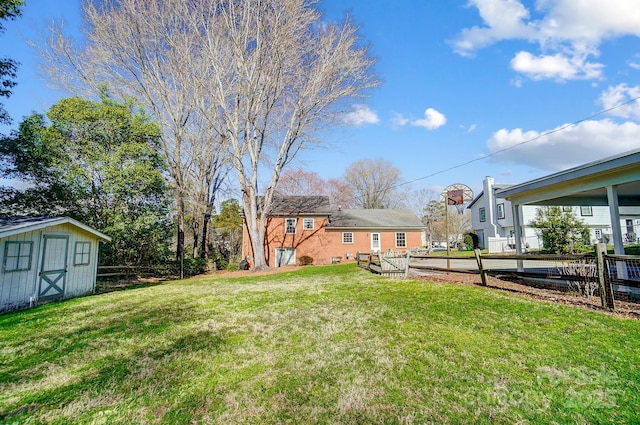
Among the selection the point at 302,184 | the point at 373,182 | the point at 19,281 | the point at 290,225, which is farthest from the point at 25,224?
the point at 373,182

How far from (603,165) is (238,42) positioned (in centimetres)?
1622

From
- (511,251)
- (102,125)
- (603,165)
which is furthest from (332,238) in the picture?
(603,165)

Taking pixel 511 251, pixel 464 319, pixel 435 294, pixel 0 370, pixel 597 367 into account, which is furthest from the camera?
pixel 511 251

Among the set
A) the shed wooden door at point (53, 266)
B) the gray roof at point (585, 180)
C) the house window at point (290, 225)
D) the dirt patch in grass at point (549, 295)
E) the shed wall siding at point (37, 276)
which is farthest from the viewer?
the house window at point (290, 225)

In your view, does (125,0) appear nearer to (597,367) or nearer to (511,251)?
(597,367)

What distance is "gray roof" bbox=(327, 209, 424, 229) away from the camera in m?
25.1

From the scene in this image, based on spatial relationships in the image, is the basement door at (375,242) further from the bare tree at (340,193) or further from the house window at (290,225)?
the bare tree at (340,193)

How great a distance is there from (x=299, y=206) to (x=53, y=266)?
1730 cm

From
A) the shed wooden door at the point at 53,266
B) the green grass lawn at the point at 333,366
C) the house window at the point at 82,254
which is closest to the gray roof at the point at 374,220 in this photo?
the house window at the point at 82,254

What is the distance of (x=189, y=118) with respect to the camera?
21.4m

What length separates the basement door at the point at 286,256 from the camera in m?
24.4

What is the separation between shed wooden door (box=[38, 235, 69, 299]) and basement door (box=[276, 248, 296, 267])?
15.3 m

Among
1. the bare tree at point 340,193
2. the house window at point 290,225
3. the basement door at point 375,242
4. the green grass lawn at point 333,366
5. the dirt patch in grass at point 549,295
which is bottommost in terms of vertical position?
the green grass lawn at point 333,366

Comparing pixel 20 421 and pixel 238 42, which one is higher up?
pixel 238 42
